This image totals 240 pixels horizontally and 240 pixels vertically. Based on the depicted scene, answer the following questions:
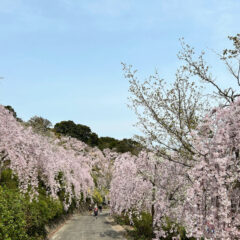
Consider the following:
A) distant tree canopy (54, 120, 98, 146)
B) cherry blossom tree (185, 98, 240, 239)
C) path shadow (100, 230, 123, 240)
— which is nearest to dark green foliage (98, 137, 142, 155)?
distant tree canopy (54, 120, 98, 146)

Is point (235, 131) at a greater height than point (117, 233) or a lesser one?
greater

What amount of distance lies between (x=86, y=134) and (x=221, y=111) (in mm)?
67300

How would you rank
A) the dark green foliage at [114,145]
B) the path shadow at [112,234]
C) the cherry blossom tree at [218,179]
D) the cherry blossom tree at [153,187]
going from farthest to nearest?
the dark green foliage at [114,145], the path shadow at [112,234], the cherry blossom tree at [153,187], the cherry blossom tree at [218,179]

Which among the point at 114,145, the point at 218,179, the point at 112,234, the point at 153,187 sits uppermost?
the point at 114,145

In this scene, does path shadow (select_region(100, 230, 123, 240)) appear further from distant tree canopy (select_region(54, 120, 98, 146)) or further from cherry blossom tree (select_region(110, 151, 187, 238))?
distant tree canopy (select_region(54, 120, 98, 146))

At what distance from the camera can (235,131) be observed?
19.2ft

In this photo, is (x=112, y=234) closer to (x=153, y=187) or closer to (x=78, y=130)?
(x=153, y=187)

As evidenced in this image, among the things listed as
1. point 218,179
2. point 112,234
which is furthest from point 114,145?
point 218,179

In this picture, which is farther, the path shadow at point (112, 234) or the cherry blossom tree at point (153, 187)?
the path shadow at point (112, 234)

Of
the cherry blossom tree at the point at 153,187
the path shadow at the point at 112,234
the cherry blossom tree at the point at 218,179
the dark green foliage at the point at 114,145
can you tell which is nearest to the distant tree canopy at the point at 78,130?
the dark green foliage at the point at 114,145

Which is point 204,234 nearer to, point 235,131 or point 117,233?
point 235,131

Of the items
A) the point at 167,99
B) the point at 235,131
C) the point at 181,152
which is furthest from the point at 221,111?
the point at 167,99

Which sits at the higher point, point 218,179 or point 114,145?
point 114,145

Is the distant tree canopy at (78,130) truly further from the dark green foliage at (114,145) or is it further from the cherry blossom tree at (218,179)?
the cherry blossom tree at (218,179)
